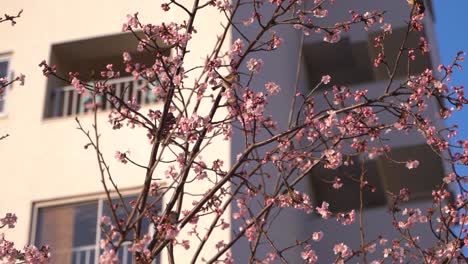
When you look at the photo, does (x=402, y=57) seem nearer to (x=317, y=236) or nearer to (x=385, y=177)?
(x=385, y=177)

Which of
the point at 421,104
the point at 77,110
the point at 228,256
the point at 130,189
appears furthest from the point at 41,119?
the point at 421,104

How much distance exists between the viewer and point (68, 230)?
9547mm

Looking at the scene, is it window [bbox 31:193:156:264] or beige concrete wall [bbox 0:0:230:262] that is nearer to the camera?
window [bbox 31:193:156:264]

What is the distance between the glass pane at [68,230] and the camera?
9438mm

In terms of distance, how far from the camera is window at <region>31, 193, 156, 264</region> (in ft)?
30.8

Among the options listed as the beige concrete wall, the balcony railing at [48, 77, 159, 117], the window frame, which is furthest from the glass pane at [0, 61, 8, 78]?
the window frame

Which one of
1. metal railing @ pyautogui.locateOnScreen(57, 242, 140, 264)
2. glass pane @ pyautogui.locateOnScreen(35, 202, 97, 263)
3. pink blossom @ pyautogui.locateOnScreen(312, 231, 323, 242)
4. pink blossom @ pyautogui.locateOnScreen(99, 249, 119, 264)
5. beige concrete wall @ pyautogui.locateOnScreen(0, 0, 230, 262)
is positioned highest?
beige concrete wall @ pyautogui.locateOnScreen(0, 0, 230, 262)

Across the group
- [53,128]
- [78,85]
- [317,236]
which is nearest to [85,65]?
[53,128]

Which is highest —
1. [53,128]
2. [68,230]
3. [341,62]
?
[341,62]

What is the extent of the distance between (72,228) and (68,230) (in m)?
0.05

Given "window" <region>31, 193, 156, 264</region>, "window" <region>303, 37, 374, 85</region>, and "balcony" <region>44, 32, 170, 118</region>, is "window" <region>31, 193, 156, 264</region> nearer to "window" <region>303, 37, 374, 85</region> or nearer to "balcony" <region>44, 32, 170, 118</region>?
"balcony" <region>44, 32, 170, 118</region>

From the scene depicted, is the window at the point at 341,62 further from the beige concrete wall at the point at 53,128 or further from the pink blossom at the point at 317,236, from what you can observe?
the pink blossom at the point at 317,236

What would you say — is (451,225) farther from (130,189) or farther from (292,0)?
(130,189)

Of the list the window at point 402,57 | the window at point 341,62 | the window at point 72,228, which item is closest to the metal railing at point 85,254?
the window at point 72,228
